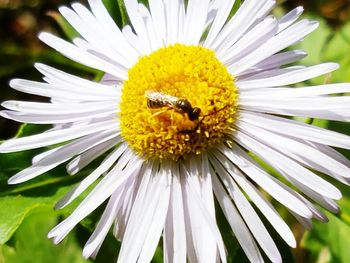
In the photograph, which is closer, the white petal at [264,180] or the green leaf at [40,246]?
the white petal at [264,180]

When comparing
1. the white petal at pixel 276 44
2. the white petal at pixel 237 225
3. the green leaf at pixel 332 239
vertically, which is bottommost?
the green leaf at pixel 332 239

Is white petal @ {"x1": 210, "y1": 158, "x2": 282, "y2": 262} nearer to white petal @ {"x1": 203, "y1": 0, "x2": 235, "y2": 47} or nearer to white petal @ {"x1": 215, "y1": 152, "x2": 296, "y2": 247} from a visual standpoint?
white petal @ {"x1": 215, "y1": 152, "x2": 296, "y2": 247}

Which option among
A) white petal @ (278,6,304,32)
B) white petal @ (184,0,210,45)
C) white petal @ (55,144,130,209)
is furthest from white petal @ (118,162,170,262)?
white petal @ (278,6,304,32)

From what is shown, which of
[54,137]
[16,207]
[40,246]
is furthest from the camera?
[40,246]

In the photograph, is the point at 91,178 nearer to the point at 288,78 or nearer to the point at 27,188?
the point at 27,188

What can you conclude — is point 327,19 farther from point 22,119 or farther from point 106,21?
point 22,119

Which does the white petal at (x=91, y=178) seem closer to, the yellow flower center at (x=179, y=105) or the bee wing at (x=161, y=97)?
the yellow flower center at (x=179, y=105)

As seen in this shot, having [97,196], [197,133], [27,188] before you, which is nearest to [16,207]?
[27,188]

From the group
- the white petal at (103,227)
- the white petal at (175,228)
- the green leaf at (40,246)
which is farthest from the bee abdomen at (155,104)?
the green leaf at (40,246)
